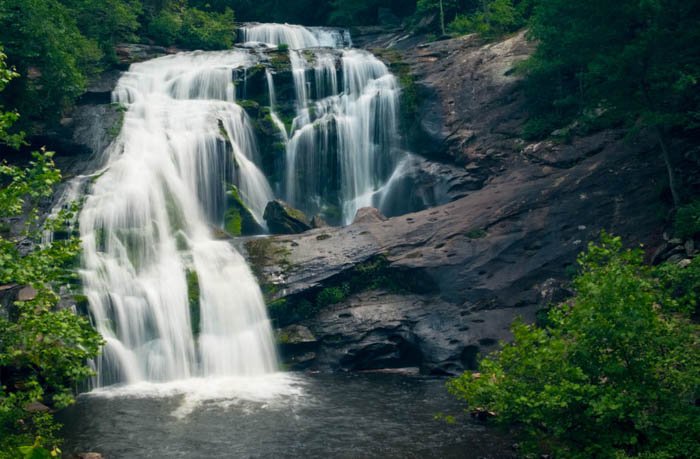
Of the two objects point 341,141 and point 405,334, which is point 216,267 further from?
point 341,141

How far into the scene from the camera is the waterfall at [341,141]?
103ft

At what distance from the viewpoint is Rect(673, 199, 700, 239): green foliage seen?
17703mm

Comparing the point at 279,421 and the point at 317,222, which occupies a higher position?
the point at 317,222

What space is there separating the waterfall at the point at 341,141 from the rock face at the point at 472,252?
15.7ft

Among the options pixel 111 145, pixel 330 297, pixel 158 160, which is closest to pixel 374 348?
pixel 330 297

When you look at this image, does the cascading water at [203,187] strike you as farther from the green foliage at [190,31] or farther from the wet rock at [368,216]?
the wet rock at [368,216]

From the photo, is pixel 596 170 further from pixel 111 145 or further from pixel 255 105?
pixel 111 145

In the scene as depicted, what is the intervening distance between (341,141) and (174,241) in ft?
34.7

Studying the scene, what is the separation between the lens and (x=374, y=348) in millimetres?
21719

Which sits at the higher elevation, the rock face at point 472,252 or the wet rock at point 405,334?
the rock face at point 472,252

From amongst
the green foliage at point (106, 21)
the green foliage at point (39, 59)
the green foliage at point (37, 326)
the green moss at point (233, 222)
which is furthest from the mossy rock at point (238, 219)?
the green foliage at point (37, 326)

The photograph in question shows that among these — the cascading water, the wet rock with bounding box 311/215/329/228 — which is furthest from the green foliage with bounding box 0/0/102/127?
the wet rock with bounding box 311/215/329/228

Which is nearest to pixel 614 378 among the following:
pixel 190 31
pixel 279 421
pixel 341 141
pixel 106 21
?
pixel 279 421

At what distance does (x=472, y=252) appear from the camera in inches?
916
